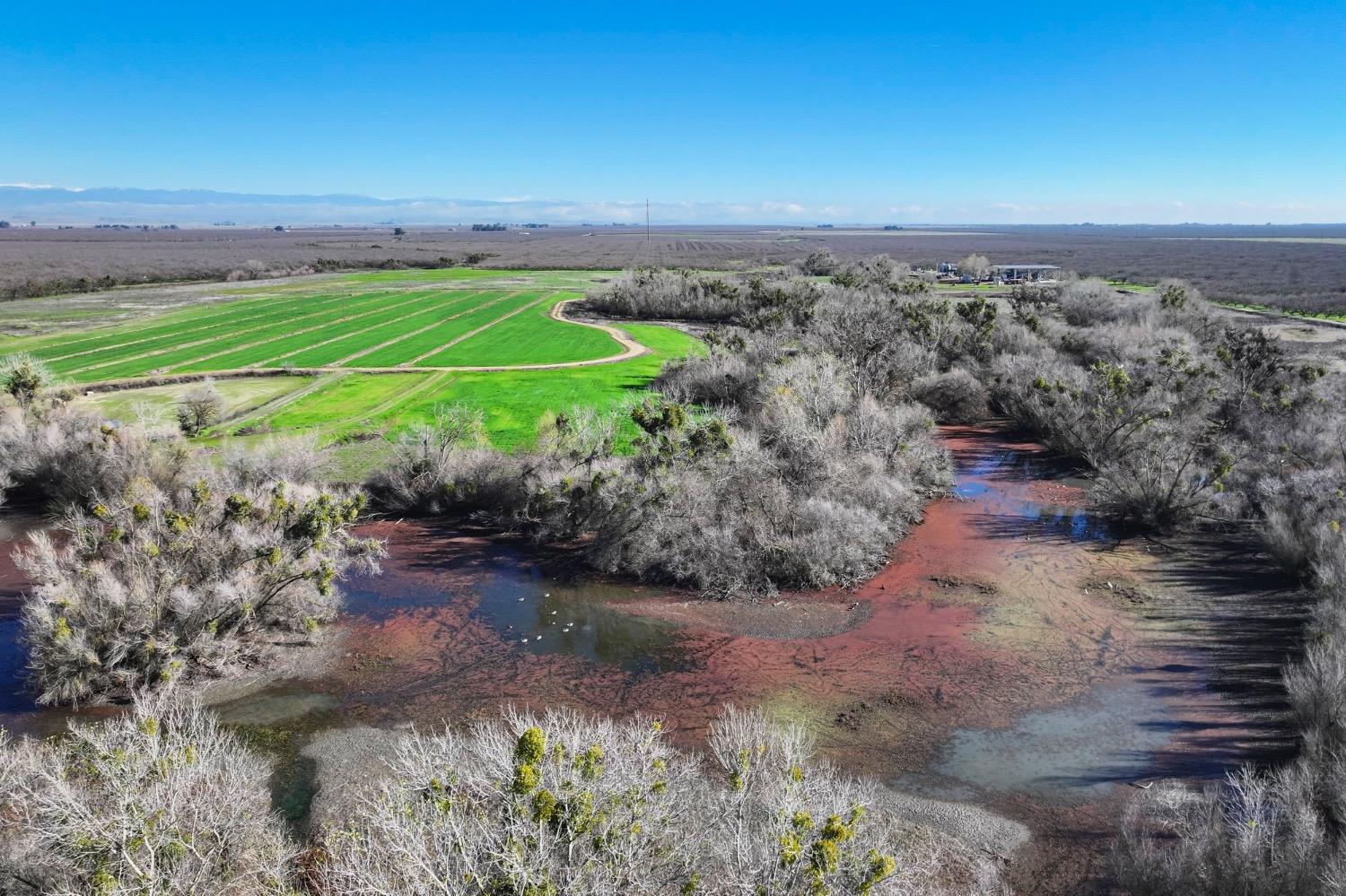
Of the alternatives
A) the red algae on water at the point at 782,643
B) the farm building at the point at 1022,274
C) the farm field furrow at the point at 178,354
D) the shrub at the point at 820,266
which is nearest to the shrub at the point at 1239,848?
the red algae on water at the point at 782,643

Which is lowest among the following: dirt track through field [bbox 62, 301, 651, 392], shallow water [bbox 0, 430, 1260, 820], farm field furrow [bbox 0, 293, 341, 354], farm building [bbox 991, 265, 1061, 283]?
shallow water [bbox 0, 430, 1260, 820]

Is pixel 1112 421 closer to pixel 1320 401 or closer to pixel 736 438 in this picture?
pixel 1320 401

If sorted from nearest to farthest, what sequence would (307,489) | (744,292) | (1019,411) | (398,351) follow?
(307,489) < (1019,411) < (398,351) < (744,292)

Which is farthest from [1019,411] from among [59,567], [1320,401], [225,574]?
[59,567]

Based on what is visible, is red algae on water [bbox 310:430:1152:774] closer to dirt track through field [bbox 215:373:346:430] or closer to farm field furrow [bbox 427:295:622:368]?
dirt track through field [bbox 215:373:346:430]

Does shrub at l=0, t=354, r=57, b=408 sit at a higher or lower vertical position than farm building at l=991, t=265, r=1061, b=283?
lower

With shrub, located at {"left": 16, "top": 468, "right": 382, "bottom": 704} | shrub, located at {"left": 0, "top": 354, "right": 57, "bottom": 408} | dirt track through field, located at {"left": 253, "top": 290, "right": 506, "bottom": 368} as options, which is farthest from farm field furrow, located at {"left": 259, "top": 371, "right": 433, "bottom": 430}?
shrub, located at {"left": 16, "top": 468, "right": 382, "bottom": 704}

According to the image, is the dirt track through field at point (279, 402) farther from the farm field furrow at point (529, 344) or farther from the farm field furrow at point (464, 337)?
the farm field furrow at point (529, 344)
